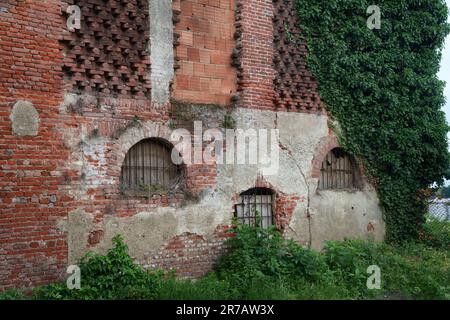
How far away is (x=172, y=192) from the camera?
9.57 meters

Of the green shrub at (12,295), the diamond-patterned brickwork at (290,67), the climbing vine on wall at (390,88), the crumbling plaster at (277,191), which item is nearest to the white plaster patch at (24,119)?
the crumbling plaster at (277,191)

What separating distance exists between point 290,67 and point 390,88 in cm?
296

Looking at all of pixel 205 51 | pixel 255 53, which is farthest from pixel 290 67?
pixel 205 51

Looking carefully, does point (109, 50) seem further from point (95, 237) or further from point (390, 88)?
point (390, 88)

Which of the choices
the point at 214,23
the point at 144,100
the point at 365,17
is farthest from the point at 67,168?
the point at 365,17

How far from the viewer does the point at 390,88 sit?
42.3 feet

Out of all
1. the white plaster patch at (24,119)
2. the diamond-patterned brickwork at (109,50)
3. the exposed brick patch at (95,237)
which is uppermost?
the diamond-patterned brickwork at (109,50)

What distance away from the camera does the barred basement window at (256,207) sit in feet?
34.9

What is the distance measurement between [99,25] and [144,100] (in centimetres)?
148

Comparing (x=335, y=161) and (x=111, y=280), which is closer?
(x=111, y=280)

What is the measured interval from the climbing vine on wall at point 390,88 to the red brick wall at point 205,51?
84.4 inches

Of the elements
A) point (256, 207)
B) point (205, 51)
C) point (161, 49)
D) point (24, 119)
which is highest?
point (205, 51)

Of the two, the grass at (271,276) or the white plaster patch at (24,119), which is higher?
the white plaster patch at (24,119)

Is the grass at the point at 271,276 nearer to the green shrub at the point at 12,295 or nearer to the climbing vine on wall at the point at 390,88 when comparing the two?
the green shrub at the point at 12,295
